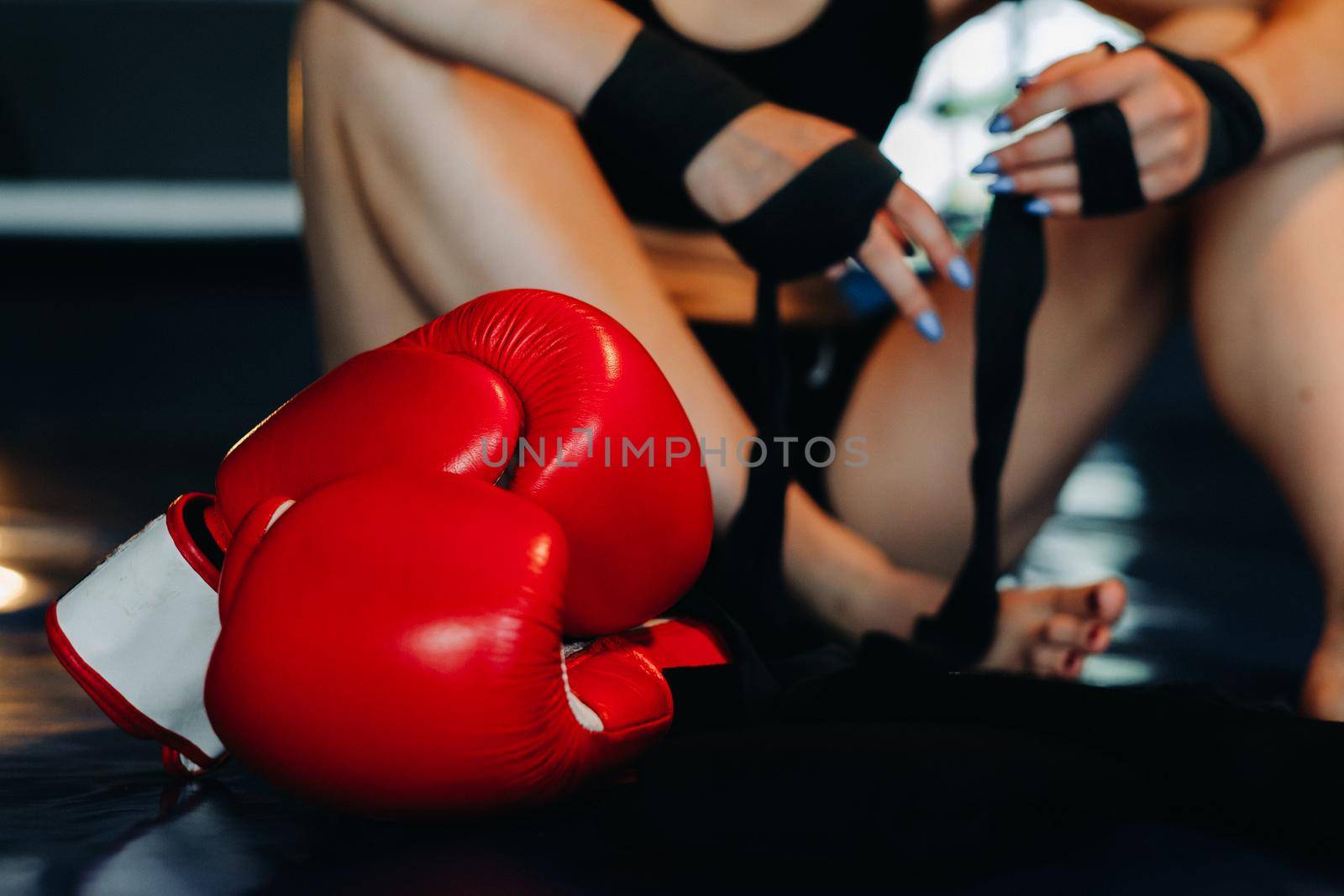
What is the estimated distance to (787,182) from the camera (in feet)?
2.13

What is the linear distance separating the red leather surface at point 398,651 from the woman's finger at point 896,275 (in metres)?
0.33

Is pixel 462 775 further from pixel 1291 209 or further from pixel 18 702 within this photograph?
pixel 1291 209

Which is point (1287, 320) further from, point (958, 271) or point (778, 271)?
point (778, 271)

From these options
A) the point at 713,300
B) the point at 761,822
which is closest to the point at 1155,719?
the point at 761,822

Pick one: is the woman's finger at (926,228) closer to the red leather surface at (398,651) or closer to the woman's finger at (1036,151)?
the woman's finger at (1036,151)

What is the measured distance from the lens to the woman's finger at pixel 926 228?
2.17 ft

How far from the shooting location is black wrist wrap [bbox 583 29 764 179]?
2.19ft

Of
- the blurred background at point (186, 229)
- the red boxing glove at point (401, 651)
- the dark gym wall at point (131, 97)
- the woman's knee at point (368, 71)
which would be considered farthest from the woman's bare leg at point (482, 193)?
the dark gym wall at point (131, 97)

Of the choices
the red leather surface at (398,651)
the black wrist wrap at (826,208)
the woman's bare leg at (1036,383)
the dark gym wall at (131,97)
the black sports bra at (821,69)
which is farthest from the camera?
the dark gym wall at (131,97)

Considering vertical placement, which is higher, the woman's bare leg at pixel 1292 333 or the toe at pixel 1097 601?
the woman's bare leg at pixel 1292 333

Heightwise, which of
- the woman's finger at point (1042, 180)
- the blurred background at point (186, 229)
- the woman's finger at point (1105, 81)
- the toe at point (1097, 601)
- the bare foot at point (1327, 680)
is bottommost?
the blurred background at point (186, 229)

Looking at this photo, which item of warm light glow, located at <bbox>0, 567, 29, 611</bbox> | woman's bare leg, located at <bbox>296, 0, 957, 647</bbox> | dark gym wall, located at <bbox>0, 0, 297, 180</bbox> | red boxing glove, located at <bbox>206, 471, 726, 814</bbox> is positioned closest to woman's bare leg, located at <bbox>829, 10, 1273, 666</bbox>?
woman's bare leg, located at <bbox>296, 0, 957, 647</bbox>

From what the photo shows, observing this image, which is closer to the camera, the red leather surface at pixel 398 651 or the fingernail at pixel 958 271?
the red leather surface at pixel 398 651

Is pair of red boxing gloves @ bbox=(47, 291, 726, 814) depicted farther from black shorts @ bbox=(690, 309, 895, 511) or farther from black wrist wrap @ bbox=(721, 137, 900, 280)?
black shorts @ bbox=(690, 309, 895, 511)
